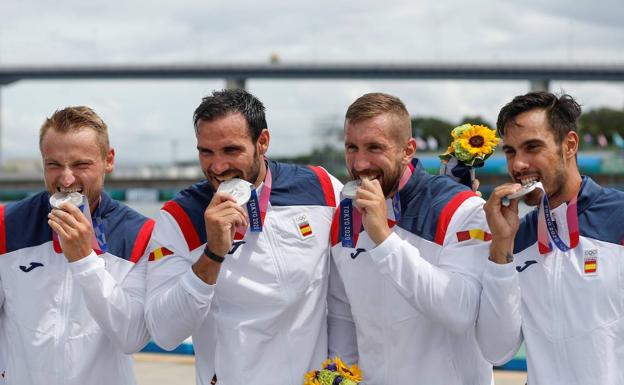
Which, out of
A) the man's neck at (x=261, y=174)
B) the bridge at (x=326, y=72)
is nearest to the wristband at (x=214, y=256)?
the man's neck at (x=261, y=174)

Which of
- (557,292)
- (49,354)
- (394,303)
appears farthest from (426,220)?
(49,354)

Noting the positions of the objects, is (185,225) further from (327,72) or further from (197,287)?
(327,72)

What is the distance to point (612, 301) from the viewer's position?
3.41 m

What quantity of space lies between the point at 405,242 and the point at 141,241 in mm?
1349

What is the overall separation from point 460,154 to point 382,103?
0.65 m

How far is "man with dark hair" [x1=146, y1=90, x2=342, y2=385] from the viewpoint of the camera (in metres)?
3.69

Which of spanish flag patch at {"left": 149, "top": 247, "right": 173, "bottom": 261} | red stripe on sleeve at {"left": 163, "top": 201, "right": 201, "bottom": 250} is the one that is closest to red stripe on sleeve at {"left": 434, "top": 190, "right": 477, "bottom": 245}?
red stripe on sleeve at {"left": 163, "top": 201, "right": 201, "bottom": 250}

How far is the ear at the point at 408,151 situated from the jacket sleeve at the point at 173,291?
101 centimetres

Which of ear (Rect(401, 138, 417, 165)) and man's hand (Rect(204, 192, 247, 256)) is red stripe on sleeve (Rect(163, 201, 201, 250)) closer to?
man's hand (Rect(204, 192, 247, 256))

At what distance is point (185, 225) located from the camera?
3826 millimetres

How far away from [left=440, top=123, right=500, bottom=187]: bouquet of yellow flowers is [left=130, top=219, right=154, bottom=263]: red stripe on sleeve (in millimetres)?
1491

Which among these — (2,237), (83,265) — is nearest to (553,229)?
(83,265)

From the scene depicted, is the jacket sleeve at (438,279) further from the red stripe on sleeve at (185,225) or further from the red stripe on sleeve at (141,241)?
the red stripe on sleeve at (141,241)

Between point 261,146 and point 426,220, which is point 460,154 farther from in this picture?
point 261,146
